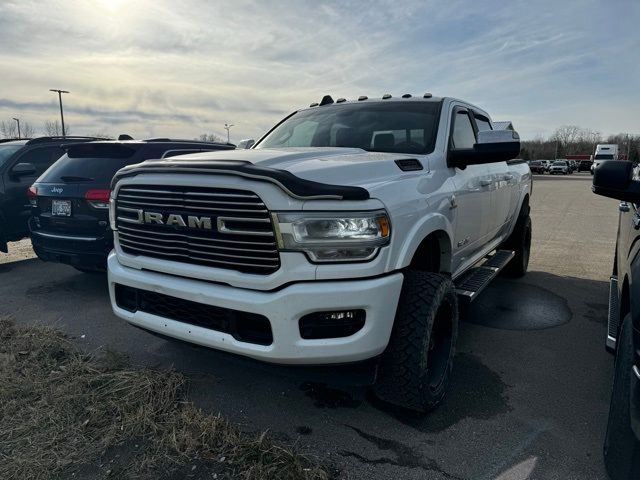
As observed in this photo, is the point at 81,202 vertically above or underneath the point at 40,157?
underneath

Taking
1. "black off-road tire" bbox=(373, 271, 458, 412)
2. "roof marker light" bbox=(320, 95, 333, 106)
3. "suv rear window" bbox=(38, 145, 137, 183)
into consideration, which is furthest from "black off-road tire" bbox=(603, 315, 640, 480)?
"suv rear window" bbox=(38, 145, 137, 183)

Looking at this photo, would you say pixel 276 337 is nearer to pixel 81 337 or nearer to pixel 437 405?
pixel 437 405

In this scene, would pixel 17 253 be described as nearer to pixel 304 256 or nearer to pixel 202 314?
pixel 202 314

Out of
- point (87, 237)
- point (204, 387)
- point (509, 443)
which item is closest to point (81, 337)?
point (87, 237)

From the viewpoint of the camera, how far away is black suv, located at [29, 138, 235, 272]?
483 centimetres

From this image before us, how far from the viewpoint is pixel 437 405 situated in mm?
2814

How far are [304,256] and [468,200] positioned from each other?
188cm

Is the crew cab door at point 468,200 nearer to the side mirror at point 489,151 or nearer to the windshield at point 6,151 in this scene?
the side mirror at point 489,151

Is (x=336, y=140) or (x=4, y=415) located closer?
(x=4, y=415)

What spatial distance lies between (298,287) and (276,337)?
0.90 feet

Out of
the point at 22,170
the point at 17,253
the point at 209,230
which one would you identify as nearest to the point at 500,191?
the point at 209,230

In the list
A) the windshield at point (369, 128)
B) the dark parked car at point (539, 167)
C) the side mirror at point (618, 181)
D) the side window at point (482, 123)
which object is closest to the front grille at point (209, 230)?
the windshield at point (369, 128)

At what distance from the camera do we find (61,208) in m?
5.03

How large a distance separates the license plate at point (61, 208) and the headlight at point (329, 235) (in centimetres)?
366
